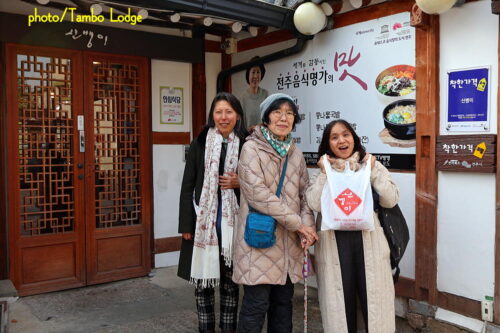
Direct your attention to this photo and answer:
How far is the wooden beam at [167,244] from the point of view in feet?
19.9

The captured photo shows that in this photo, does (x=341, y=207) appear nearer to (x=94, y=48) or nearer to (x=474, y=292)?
(x=474, y=292)

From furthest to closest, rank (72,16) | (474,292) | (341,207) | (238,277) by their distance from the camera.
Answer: (72,16), (474,292), (238,277), (341,207)

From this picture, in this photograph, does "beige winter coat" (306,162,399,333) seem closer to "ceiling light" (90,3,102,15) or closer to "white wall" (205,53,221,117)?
"ceiling light" (90,3,102,15)

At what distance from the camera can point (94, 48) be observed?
17.5 feet

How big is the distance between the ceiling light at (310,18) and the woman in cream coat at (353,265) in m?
1.96

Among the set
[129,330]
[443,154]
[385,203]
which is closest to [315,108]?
[443,154]

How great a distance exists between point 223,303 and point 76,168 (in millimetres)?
2530

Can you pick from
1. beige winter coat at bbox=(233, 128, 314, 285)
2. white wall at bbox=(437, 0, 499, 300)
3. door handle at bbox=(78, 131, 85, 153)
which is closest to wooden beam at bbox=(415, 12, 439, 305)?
white wall at bbox=(437, 0, 499, 300)

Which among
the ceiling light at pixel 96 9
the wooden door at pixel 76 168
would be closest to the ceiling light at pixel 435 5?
the ceiling light at pixel 96 9

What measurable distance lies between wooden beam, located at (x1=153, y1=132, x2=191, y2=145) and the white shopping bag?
3.33 metres

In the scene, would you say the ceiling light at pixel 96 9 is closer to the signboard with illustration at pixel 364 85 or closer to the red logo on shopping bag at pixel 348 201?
the signboard with illustration at pixel 364 85

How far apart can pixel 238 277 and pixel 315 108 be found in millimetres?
2555

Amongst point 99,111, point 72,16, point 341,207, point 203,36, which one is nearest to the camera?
point 341,207

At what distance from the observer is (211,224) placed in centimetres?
370
